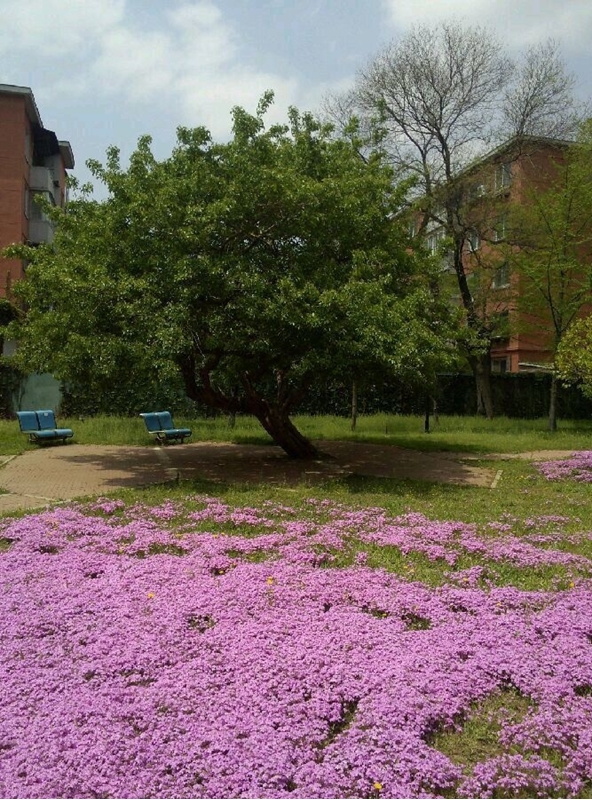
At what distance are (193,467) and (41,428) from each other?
5.59m

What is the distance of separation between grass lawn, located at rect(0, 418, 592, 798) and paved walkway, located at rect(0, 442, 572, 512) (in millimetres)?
3193

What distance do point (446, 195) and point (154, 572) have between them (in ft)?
71.1

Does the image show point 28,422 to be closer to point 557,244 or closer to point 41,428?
point 41,428

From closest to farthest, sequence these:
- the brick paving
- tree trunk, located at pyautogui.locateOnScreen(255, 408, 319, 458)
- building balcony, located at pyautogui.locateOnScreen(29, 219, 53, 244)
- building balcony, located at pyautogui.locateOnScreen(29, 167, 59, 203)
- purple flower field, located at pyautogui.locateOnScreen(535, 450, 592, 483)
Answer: the brick paving, purple flower field, located at pyautogui.locateOnScreen(535, 450, 592, 483), tree trunk, located at pyautogui.locateOnScreen(255, 408, 319, 458), building balcony, located at pyautogui.locateOnScreen(29, 219, 53, 244), building balcony, located at pyautogui.locateOnScreen(29, 167, 59, 203)

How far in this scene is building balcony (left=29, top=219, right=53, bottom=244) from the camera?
3112cm

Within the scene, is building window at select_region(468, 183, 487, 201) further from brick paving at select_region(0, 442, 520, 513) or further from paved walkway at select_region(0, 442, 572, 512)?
brick paving at select_region(0, 442, 520, 513)

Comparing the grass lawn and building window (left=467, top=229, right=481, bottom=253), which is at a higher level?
building window (left=467, top=229, right=481, bottom=253)

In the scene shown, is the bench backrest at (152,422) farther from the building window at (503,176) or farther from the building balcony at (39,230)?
the building balcony at (39,230)

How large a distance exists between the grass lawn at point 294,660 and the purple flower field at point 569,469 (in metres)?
4.95

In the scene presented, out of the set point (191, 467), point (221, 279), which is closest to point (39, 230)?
point (191, 467)

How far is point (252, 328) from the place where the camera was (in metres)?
10.7

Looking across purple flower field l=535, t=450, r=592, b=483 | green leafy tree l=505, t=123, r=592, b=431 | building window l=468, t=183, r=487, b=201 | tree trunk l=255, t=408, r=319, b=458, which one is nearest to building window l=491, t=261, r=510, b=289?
green leafy tree l=505, t=123, r=592, b=431

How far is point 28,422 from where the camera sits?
53.9ft

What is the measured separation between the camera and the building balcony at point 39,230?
1225 inches
